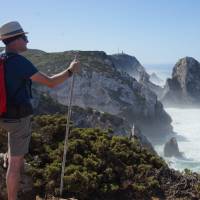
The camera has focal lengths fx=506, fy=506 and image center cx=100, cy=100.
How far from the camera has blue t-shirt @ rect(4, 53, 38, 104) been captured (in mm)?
5027

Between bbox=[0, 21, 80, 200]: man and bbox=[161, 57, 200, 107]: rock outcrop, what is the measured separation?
104033 millimetres

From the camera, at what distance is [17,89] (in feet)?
16.7

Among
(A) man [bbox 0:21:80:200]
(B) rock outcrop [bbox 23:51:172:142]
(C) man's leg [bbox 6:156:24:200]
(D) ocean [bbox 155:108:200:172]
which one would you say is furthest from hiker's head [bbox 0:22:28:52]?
(B) rock outcrop [bbox 23:51:172:142]

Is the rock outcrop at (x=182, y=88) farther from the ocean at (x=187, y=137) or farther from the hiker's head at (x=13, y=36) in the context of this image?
the hiker's head at (x=13, y=36)

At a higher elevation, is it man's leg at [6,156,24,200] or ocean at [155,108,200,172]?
man's leg at [6,156,24,200]

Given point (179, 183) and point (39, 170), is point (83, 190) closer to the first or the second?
point (39, 170)

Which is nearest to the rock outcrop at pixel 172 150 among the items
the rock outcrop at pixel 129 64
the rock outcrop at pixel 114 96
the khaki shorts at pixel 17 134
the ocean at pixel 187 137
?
the ocean at pixel 187 137

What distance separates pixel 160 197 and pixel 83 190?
1.38 metres

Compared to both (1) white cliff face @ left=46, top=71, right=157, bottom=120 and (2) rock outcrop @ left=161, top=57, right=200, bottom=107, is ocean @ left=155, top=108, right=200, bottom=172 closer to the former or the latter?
(2) rock outcrop @ left=161, top=57, right=200, bottom=107

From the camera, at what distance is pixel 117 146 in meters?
9.48

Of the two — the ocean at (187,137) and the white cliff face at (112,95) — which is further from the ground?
the white cliff face at (112,95)

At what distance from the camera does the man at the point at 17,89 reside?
198 inches

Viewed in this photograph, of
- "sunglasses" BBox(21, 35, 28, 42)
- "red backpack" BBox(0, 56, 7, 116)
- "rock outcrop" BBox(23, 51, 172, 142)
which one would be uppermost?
"sunglasses" BBox(21, 35, 28, 42)

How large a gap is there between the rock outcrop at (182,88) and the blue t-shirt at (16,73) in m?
Result: 104
